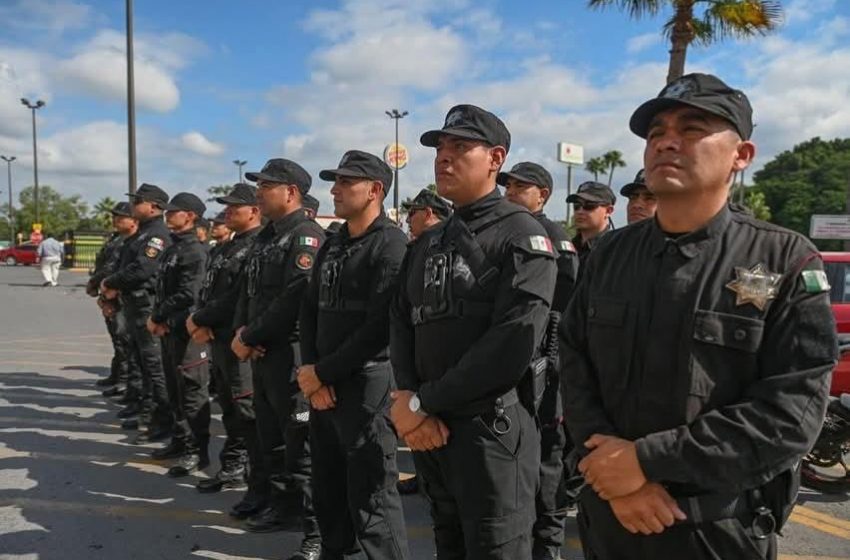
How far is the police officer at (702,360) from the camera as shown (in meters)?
1.51

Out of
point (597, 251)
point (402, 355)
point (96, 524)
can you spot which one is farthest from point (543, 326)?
point (96, 524)

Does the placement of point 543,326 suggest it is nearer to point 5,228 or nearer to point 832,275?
point 832,275

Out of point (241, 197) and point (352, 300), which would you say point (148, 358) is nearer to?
point (241, 197)

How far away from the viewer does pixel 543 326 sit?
2367mm

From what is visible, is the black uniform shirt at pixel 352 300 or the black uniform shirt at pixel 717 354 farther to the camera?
the black uniform shirt at pixel 352 300

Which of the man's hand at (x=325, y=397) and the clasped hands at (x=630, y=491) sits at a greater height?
the clasped hands at (x=630, y=491)

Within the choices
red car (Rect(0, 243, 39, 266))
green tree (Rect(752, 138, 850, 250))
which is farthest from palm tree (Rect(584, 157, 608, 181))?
red car (Rect(0, 243, 39, 266))

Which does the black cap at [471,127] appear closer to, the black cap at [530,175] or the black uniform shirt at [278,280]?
the black uniform shirt at [278,280]

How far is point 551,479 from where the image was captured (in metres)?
3.59

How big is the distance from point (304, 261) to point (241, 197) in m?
1.38

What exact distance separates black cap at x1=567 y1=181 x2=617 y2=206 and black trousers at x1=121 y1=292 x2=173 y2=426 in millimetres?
3976

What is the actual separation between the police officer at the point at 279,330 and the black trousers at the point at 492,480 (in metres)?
1.49

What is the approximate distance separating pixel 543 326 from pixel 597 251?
0.47m

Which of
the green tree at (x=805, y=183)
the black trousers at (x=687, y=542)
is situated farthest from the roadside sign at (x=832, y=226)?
the green tree at (x=805, y=183)
